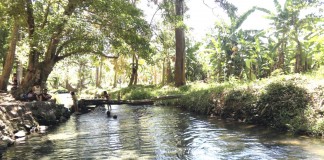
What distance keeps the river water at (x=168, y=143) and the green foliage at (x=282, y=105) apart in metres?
0.56

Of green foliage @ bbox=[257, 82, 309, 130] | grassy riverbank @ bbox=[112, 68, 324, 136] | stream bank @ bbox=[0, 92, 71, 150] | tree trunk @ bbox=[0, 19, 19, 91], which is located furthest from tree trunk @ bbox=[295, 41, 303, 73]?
tree trunk @ bbox=[0, 19, 19, 91]

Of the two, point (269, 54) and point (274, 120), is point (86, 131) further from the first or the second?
point (269, 54)

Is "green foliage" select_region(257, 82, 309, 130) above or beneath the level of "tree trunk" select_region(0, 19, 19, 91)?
beneath

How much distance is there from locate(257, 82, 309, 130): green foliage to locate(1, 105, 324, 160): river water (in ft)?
1.83

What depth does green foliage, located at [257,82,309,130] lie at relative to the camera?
10.7m

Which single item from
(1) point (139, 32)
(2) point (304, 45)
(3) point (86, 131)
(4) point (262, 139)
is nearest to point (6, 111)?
(3) point (86, 131)

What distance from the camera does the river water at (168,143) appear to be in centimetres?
806

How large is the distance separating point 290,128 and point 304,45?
1279cm

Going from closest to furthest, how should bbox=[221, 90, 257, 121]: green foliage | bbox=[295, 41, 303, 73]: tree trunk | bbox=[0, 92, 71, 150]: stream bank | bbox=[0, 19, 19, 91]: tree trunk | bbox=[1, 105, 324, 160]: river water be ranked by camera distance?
bbox=[1, 105, 324, 160]: river water < bbox=[0, 92, 71, 150]: stream bank < bbox=[221, 90, 257, 121]: green foliage < bbox=[0, 19, 19, 91]: tree trunk < bbox=[295, 41, 303, 73]: tree trunk

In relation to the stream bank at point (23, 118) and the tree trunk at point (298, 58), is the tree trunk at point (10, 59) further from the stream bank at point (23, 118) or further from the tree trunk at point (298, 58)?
the tree trunk at point (298, 58)

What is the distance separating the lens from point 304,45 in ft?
69.9

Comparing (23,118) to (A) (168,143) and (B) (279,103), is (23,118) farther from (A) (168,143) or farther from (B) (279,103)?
(B) (279,103)

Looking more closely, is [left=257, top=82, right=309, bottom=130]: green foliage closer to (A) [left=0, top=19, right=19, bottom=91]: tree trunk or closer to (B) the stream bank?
(B) the stream bank

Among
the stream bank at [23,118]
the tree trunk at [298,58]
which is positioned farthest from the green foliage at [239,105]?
the tree trunk at [298,58]
